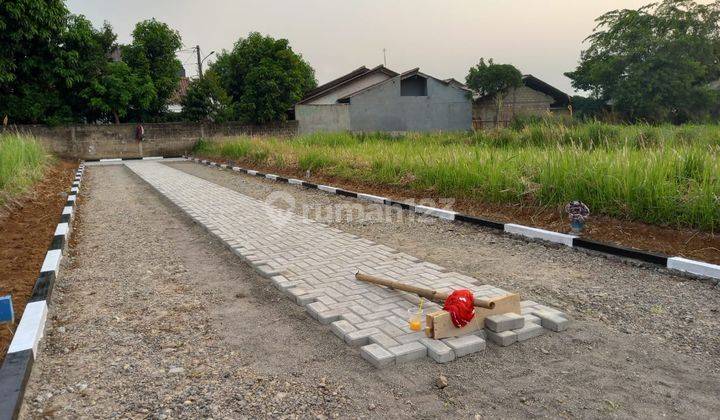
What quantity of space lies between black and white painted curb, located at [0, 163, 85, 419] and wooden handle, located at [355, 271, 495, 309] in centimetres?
231

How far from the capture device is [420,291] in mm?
3451

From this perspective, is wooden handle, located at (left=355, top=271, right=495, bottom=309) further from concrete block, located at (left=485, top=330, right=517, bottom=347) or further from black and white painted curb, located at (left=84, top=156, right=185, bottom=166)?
black and white painted curb, located at (left=84, top=156, right=185, bottom=166)

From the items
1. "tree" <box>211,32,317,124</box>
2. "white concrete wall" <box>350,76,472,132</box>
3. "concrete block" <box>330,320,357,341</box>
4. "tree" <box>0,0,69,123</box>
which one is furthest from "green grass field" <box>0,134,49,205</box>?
"white concrete wall" <box>350,76,472,132</box>

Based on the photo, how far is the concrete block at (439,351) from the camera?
9.30 ft

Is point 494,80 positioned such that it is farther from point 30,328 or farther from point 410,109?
point 30,328

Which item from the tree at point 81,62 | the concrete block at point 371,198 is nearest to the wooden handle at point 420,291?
the concrete block at point 371,198

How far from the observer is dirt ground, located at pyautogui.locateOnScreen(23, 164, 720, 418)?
7.98 feet

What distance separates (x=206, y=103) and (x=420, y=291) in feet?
86.5

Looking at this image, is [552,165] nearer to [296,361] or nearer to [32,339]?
[296,361]

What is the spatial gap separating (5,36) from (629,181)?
2395 centimetres

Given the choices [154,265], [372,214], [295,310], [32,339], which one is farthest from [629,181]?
[32,339]

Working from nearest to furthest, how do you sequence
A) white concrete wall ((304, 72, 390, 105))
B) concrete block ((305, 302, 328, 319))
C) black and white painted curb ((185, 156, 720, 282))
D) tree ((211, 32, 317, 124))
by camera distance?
concrete block ((305, 302, 328, 319)) < black and white painted curb ((185, 156, 720, 282)) < tree ((211, 32, 317, 124)) < white concrete wall ((304, 72, 390, 105))

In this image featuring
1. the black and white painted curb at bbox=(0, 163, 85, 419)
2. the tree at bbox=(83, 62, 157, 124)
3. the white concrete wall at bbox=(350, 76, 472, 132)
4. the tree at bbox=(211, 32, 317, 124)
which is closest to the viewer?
the black and white painted curb at bbox=(0, 163, 85, 419)

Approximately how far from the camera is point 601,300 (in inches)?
149
